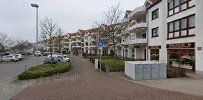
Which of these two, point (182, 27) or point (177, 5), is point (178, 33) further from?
point (177, 5)

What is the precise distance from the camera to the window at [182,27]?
20.9 m

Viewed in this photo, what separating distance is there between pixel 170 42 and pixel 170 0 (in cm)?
436

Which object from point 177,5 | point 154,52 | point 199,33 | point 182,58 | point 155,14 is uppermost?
point 155,14

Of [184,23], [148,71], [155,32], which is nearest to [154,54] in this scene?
[155,32]

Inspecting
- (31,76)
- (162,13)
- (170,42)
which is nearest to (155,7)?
(162,13)

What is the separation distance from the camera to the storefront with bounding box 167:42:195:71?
20.9 m

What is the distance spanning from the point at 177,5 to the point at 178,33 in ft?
8.99

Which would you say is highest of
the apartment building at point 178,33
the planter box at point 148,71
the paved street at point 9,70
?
the apartment building at point 178,33

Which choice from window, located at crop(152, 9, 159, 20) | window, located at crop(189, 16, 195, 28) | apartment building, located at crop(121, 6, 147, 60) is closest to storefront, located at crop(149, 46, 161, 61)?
apartment building, located at crop(121, 6, 147, 60)

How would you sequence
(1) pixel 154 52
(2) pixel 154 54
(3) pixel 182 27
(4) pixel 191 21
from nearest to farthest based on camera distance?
(4) pixel 191 21, (3) pixel 182 27, (2) pixel 154 54, (1) pixel 154 52

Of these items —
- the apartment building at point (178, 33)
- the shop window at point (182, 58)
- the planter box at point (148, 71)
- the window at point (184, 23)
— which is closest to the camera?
the planter box at point (148, 71)

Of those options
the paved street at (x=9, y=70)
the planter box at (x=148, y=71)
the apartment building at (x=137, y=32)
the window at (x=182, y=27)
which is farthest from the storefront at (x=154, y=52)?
the paved street at (x=9, y=70)

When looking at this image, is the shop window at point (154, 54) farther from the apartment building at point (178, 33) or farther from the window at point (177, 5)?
the window at point (177, 5)

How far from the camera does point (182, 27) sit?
22609mm
